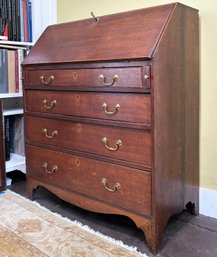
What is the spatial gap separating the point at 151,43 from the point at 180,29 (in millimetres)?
219

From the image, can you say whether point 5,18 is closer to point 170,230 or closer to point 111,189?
point 111,189

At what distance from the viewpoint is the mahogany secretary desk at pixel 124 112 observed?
4.36 feet

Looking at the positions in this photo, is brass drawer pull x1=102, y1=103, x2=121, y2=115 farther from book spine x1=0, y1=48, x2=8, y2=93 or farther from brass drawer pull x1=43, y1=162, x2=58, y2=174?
book spine x1=0, y1=48, x2=8, y2=93

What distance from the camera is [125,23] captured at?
4.96 ft

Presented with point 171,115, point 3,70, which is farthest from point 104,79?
point 3,70

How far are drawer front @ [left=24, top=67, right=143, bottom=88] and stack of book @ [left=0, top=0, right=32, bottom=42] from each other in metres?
0.51

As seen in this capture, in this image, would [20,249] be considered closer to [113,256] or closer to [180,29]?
[113,256]

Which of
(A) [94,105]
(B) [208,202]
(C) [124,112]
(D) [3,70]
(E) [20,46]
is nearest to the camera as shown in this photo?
(C) [124,112]

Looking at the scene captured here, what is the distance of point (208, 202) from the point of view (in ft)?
5.50

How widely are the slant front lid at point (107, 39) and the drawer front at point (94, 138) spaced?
31 cm

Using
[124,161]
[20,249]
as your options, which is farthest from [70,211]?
[124,161]

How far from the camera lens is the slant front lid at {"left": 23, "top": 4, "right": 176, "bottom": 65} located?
1.35m

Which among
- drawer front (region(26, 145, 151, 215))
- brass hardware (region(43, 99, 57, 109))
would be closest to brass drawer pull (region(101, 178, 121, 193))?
drawer front (region(26, 145, 151, 215))

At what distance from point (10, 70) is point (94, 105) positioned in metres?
0.91
